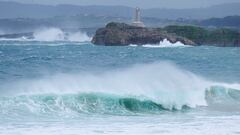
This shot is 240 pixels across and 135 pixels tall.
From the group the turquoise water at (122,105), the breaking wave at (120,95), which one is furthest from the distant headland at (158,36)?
the breaking wave at (120,95)

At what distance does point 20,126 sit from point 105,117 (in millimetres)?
3555

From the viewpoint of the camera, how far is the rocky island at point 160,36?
317 ft

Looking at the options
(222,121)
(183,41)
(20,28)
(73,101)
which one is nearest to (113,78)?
(73,101)

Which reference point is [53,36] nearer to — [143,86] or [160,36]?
[160,36]

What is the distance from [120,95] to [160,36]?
76312 millimetres

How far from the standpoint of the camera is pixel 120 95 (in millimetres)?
23703

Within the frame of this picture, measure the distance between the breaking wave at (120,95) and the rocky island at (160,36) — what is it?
220 ft

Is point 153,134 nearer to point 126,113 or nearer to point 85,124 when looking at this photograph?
point 85,124

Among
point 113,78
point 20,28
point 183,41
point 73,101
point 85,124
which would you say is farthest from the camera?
point 20,28

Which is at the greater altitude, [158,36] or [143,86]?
[143,86]

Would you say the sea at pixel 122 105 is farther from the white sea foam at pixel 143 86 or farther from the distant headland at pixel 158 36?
the distant headland at pixel 158 36

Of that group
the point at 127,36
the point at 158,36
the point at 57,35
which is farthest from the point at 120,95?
the point at 57,35

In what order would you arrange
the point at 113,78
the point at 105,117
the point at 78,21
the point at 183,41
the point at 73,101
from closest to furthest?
1. the point at 105,117
2. the point at 73,101
3. the point at 113,78
4. the point at 183,41
5. the point at 78,21

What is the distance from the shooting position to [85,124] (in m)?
18.2
